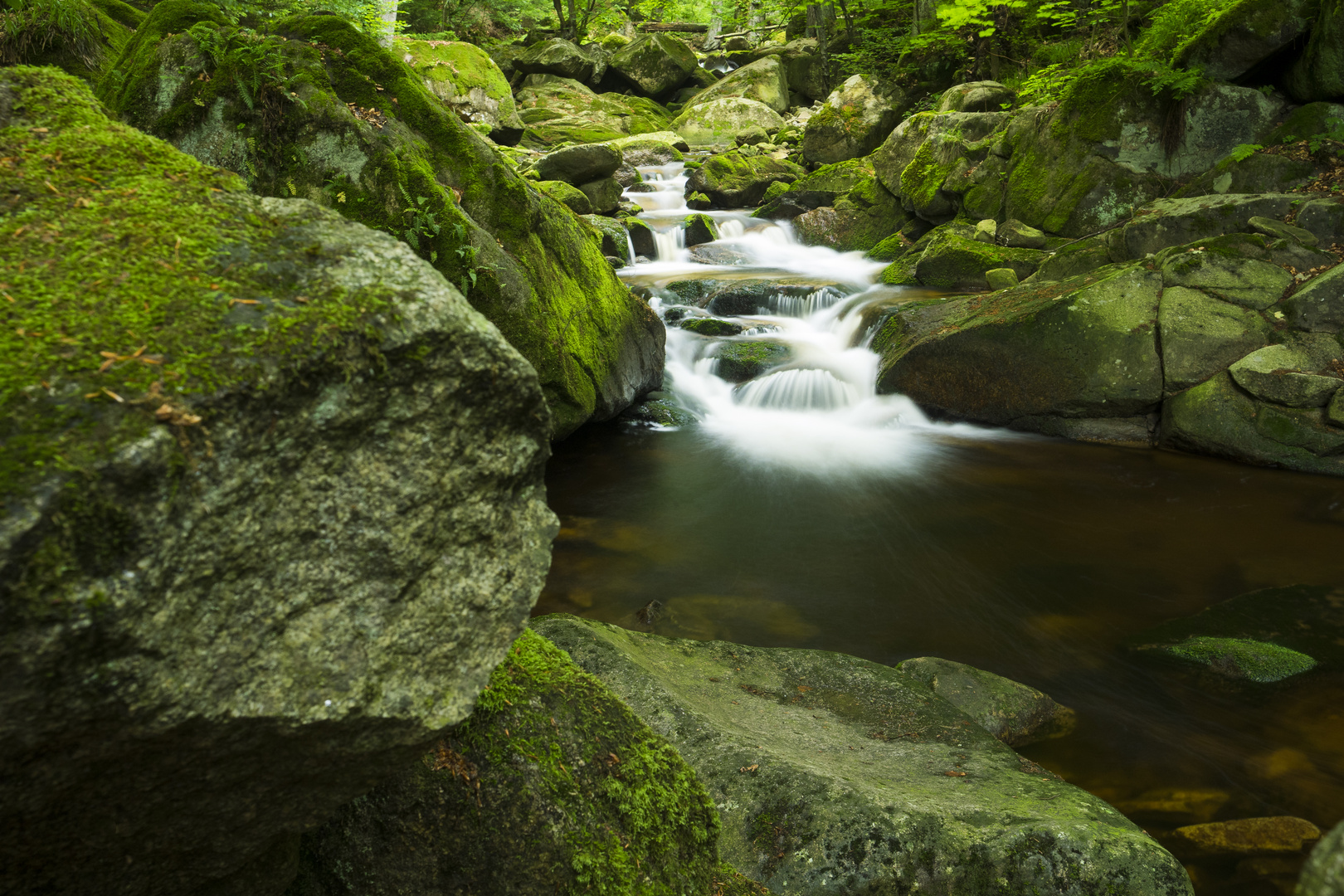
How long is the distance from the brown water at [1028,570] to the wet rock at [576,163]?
9.43 metres

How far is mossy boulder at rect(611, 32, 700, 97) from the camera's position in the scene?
30125mm

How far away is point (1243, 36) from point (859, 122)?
414 inches

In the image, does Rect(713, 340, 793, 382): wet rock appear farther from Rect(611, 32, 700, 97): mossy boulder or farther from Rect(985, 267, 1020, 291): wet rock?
Rect(611, 32, 700, 97): mossy boulder

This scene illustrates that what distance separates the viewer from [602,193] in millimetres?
17531

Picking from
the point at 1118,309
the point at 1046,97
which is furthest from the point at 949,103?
the point at 1118,309

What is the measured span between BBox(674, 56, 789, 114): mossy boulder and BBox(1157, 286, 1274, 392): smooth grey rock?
68.0 ft

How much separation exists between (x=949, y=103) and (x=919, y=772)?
1776 cm

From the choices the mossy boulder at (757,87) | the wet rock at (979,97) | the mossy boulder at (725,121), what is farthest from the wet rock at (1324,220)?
the mossy boulder at (757,87)

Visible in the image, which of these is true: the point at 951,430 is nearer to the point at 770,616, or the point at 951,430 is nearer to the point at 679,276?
the point at 770,616

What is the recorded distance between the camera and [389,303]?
1.48 metres

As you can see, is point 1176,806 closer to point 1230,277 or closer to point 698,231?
point 1230,277

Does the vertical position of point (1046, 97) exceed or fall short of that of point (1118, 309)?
it exceeds it

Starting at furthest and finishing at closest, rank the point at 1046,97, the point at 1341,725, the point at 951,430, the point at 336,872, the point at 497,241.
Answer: the point at 1046,97 < the point at 951,430 < the point at 497,241 < the point at 1341,725 < the point at 336,872

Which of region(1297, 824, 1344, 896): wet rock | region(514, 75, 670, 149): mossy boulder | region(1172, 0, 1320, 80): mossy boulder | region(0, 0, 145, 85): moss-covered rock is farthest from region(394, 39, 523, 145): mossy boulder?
region(1297, 824, 1344, 896): wet rock
